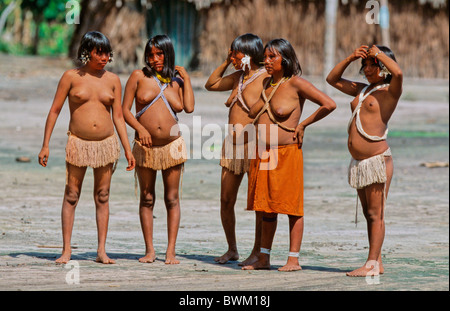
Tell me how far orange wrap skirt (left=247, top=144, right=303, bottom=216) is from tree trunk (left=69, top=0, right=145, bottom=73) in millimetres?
16113

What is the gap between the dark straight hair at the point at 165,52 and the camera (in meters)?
6.50

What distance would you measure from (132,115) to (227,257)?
125 cm

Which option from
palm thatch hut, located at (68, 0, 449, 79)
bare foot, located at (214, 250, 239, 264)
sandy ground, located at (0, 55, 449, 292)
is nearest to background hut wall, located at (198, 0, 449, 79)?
palm thatch hut, located at (68, 0, 449, 79)

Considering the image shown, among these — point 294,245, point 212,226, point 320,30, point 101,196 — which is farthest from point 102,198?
point 320,30

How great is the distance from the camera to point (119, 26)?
22.4 metres

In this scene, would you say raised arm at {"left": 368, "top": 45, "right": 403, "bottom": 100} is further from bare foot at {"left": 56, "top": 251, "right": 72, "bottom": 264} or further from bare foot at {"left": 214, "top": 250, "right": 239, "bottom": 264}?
bare foot at {"left": 56, "top": 251, "right": 72, "bottom": 264}

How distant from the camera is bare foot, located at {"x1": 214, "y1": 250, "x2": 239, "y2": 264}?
6742 millimetres

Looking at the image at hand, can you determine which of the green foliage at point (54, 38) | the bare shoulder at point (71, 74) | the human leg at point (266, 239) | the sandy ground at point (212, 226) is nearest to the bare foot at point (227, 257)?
the sandy ground at point (212, 226)

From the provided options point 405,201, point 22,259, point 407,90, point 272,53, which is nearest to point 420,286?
point 272,53

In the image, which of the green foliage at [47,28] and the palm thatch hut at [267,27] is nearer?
the palm thatch hut at [267,27]

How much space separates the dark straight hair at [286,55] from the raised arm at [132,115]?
3.21 feet

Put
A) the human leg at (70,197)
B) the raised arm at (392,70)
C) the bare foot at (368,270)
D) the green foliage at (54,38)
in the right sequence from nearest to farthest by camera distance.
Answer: the raised arm at (392,70) → the bare foot at (368,270) → the human leg at (70,197) → the green foliage at (54,38)

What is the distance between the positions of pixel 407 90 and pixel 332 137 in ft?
22.0

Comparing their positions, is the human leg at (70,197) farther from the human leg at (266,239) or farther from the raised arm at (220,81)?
the human leg at (266,239)
